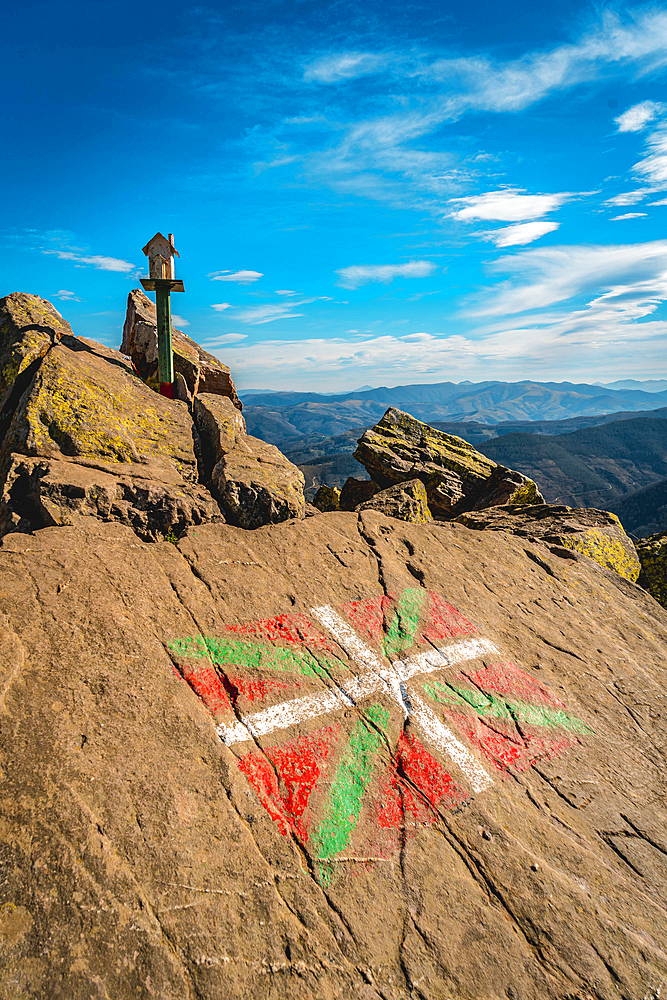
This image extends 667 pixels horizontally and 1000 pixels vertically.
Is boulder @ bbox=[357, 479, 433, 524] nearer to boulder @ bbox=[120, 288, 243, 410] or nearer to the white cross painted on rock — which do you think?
the white cross painted on rock

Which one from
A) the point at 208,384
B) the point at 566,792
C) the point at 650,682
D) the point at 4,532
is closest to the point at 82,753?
the point at 4,532

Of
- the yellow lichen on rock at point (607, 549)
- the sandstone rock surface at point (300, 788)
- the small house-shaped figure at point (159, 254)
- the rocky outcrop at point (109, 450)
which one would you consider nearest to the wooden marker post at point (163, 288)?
the small house-shaped figure at point (159, 254)

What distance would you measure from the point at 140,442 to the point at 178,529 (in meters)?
2.08

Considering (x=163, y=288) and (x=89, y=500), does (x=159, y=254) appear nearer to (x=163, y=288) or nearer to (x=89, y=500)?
(x=163, y=288)

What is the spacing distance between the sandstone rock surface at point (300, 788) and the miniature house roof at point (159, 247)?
688 cm

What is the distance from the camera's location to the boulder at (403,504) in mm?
10844

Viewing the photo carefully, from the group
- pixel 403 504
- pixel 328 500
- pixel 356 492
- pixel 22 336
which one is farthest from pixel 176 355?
pixel 403 504

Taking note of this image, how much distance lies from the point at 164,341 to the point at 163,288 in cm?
119

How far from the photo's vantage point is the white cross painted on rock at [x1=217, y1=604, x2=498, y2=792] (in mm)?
5703

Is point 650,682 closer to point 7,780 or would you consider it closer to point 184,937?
point 184,937

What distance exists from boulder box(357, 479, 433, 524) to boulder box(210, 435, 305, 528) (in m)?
1.95

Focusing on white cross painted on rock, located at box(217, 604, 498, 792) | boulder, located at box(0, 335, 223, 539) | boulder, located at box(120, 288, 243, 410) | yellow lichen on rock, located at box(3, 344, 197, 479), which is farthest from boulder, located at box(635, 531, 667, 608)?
boulder, located at box(120, 288, 243, 410)

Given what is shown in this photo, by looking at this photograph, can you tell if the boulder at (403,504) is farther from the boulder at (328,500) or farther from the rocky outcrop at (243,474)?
the boulder at (328,500)

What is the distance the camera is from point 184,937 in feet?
12.7
